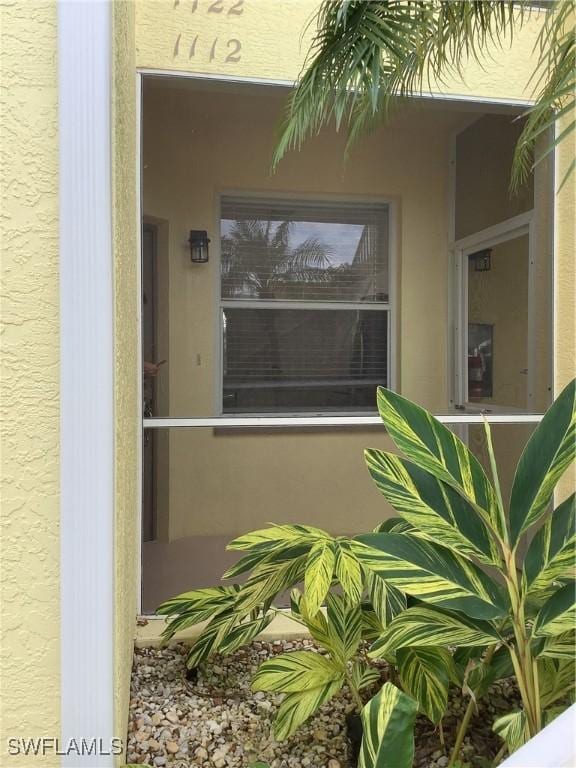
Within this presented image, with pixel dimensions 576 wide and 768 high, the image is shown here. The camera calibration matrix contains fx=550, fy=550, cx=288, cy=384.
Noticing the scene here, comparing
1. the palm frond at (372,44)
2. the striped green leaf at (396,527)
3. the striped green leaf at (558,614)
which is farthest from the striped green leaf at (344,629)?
the palm frond at (372,44)

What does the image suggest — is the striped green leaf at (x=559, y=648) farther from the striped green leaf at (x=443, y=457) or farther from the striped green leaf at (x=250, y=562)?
the striped green leaf at (x=250, y=562)

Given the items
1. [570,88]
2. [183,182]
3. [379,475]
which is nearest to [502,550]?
[379,475]

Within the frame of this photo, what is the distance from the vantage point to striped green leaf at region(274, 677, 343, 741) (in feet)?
5.84

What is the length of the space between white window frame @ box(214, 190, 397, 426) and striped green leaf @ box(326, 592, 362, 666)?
137cm

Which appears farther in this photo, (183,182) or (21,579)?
(183,182)

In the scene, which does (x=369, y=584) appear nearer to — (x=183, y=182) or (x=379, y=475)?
(x=379, y=475)

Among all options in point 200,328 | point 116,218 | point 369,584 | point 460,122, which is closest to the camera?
point 116,218

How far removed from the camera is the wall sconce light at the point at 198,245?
3.67m

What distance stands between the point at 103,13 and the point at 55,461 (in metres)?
1.13

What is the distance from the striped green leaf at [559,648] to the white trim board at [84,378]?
119 cm

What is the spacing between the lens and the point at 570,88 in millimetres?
1598

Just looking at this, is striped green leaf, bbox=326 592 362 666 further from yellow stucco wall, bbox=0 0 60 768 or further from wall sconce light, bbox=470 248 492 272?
wall sconce light, bbox=470 248 492 272

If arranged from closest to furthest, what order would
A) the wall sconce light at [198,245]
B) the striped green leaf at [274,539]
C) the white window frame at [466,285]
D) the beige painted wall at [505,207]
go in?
the striped green leaf at [274,539]
the beige painted wall at [505,207]
the white window frame at [466,285]
the wall sconce light at [198,245]

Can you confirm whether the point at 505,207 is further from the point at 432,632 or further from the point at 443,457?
the point at 432,632
